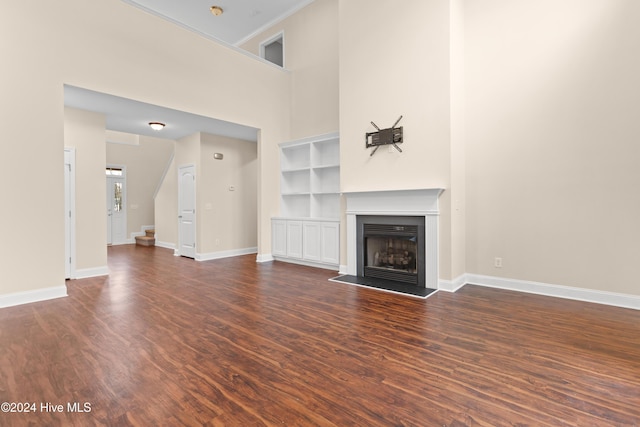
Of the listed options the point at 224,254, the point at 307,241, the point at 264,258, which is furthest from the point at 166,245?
the point at 307,241

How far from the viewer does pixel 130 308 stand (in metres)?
3.48

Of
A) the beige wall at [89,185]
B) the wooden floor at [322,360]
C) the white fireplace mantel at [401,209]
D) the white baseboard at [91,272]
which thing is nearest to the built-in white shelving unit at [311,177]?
the white fireplace mantel at [401,209]

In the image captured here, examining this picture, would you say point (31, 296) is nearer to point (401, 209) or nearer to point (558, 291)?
point (401, 209)

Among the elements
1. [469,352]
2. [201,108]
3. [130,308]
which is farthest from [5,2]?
[469,352]

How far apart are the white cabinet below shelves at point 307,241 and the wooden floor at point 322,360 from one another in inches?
67.3

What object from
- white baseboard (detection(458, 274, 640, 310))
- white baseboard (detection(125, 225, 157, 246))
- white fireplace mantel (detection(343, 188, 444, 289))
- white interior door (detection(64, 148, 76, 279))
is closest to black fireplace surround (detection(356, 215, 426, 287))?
white fireplace mantel (detection(343, 188, 444, 289))

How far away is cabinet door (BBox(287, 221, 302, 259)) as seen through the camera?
6.15 meters

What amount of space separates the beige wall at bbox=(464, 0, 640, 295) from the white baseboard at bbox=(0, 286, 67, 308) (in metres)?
5.54

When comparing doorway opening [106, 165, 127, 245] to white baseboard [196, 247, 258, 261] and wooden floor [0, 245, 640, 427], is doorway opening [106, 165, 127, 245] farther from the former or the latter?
wooden floor [0, 245, 640, 427]

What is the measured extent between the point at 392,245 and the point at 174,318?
314 cm

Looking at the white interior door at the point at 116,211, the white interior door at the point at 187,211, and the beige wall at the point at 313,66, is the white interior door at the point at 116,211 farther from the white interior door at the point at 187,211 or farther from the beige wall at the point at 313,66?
the beige wall at the point at 313,66

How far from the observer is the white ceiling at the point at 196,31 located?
472 centimetres

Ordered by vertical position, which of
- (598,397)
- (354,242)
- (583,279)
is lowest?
(598,397)

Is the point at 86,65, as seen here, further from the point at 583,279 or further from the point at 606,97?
the point at 583,279
